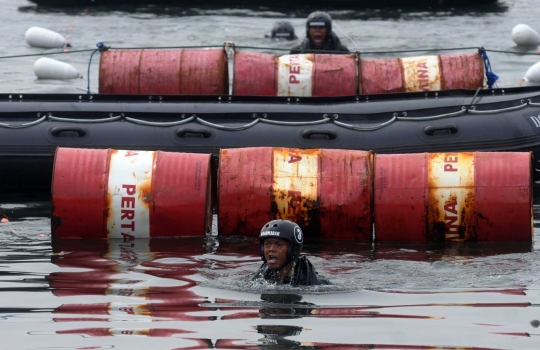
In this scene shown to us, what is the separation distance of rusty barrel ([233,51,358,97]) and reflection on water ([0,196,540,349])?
14.6 feet

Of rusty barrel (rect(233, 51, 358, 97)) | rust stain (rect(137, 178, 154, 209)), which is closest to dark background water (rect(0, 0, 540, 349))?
rust stain (rect(137, 178, 154, 209))

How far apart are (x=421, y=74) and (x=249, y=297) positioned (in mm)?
7400

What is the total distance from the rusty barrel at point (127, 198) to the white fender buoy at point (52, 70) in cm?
993

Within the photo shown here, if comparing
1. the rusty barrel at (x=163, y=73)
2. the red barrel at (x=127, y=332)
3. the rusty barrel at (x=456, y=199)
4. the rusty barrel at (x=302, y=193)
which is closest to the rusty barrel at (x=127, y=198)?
the rusty barrel at (x=302, y=193)

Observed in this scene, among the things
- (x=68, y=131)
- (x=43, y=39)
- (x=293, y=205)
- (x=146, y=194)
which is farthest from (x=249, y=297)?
(x=43, y=39)

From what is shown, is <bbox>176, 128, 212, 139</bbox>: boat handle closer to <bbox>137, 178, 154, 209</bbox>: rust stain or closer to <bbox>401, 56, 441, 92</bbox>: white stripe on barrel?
<bbox>137, 178, 154, 209</bbox>: rust stain

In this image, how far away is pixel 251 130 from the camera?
1334 cm

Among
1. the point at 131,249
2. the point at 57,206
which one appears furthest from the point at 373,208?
the point at 57,206

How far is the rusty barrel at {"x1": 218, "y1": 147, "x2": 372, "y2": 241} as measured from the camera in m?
11.0

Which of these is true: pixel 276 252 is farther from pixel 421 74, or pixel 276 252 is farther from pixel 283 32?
pixel 283 32

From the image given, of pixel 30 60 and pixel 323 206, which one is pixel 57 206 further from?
pixel 30 60

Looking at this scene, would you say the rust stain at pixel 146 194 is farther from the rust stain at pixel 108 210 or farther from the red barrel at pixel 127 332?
the red barrel at pixel 127 332

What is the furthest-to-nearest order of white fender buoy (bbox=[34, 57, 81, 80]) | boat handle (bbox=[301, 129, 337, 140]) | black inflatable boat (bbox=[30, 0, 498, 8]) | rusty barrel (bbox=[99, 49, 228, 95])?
black inflatable boat (bbox=[30, 0, 498, 8]), white fender buoy (bbox=[34, 57, 81, 80]), rusty barrel (bbox=[99, 49, 228, 95]), boat handle (bbox=[301, 129, 337, 140])

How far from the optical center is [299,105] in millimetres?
14266
